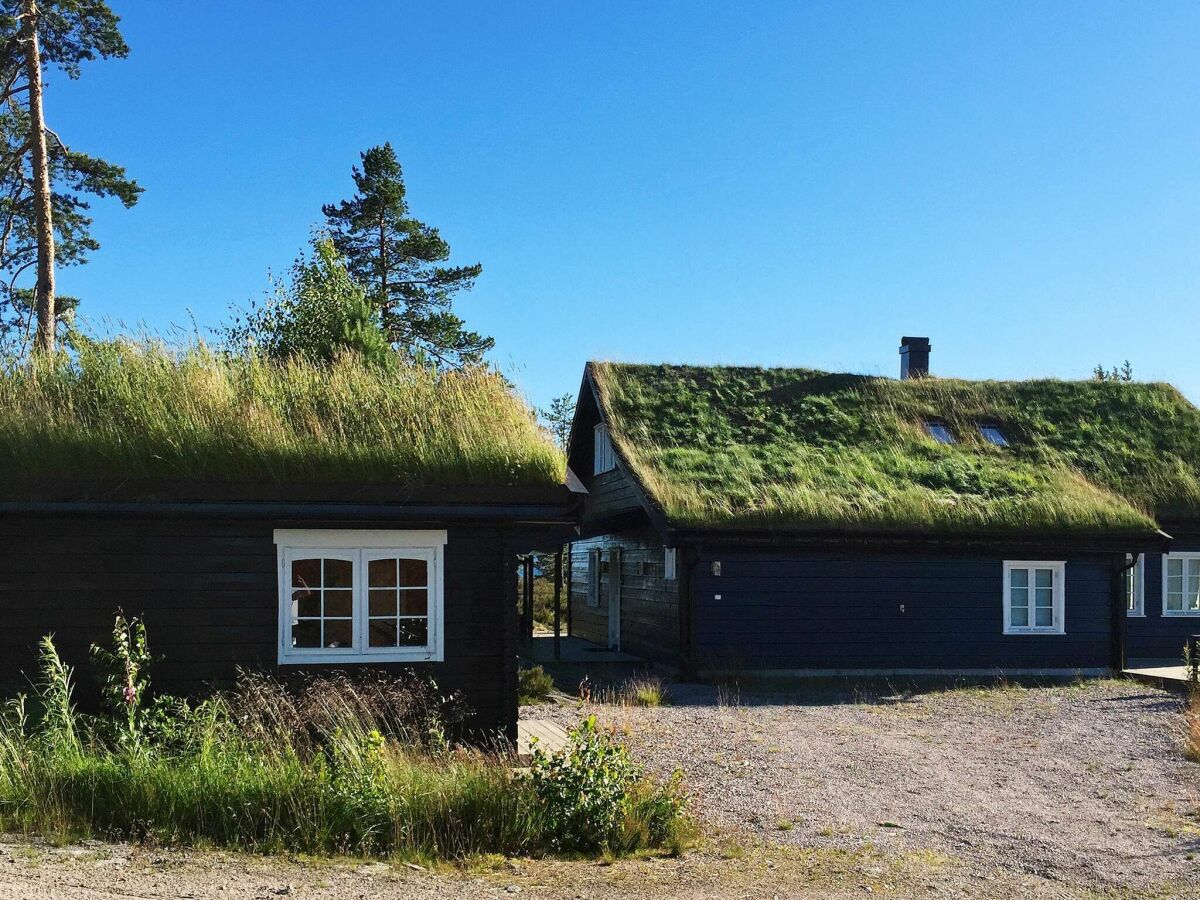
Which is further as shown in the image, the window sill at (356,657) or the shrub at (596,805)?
the window sill at (356,657)

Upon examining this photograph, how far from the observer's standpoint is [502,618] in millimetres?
10711

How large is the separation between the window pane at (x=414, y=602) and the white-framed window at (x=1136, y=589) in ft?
49.2

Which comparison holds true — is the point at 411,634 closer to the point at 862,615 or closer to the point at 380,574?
the point at 380,574

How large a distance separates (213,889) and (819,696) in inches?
444

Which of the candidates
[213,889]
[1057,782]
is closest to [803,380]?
[1057,782]

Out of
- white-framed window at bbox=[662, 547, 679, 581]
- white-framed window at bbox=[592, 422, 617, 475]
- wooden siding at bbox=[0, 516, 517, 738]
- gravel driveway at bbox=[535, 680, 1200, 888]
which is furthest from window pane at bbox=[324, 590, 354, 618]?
white-framed window at bbox=[592, 422, 617, 475]

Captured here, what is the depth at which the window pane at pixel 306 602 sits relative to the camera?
414 inches

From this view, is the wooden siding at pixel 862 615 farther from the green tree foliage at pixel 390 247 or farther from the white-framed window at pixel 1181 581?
the green tree foliage at pixel 390 247

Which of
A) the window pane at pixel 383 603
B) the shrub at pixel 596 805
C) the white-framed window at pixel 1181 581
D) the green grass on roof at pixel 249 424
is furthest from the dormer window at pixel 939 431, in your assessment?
the shrub at pixel 596 805

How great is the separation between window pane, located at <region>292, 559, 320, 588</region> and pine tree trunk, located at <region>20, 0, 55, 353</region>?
45.1 ft

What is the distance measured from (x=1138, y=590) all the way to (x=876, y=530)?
622 cm

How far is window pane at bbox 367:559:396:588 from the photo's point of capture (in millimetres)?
10688

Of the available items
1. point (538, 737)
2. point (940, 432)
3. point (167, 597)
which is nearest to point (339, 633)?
point (167, 597)

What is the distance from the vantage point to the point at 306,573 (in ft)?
34.7
